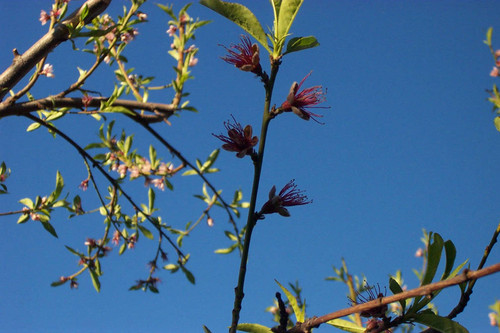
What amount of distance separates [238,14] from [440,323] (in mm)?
591

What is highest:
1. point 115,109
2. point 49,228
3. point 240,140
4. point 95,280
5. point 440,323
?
point 115,109

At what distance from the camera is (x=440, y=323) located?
578 millimetres

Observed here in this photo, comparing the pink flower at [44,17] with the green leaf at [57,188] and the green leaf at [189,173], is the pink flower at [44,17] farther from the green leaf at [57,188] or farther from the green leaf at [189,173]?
the green leaf at [189,173]

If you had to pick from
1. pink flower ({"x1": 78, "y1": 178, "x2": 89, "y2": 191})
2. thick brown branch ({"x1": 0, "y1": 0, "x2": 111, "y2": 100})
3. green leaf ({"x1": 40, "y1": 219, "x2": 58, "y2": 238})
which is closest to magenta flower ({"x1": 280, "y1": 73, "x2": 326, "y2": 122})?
thick brown branch ({"x1": 0, "y1": 0, "x2": 111, "y2": 100})

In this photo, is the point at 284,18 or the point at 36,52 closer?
the point at 284,18

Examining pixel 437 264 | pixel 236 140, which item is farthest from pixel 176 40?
pixel 437 264

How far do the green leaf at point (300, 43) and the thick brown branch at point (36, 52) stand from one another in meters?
0.96

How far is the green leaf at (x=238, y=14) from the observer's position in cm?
77

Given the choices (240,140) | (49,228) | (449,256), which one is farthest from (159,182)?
(449,256)

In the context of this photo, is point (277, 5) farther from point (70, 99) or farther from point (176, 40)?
point (176, 40)

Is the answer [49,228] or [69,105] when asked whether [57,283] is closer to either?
Answer: [49,228]

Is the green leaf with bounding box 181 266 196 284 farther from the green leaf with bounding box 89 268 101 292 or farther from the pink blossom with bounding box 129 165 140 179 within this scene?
the pink blossom with bounding box 129 165 140 179

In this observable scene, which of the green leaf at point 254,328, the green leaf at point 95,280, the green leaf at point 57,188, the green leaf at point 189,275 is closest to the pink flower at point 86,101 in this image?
the green leaf at point 57,188

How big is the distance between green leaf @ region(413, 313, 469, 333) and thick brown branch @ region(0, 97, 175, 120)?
1.65 metres
